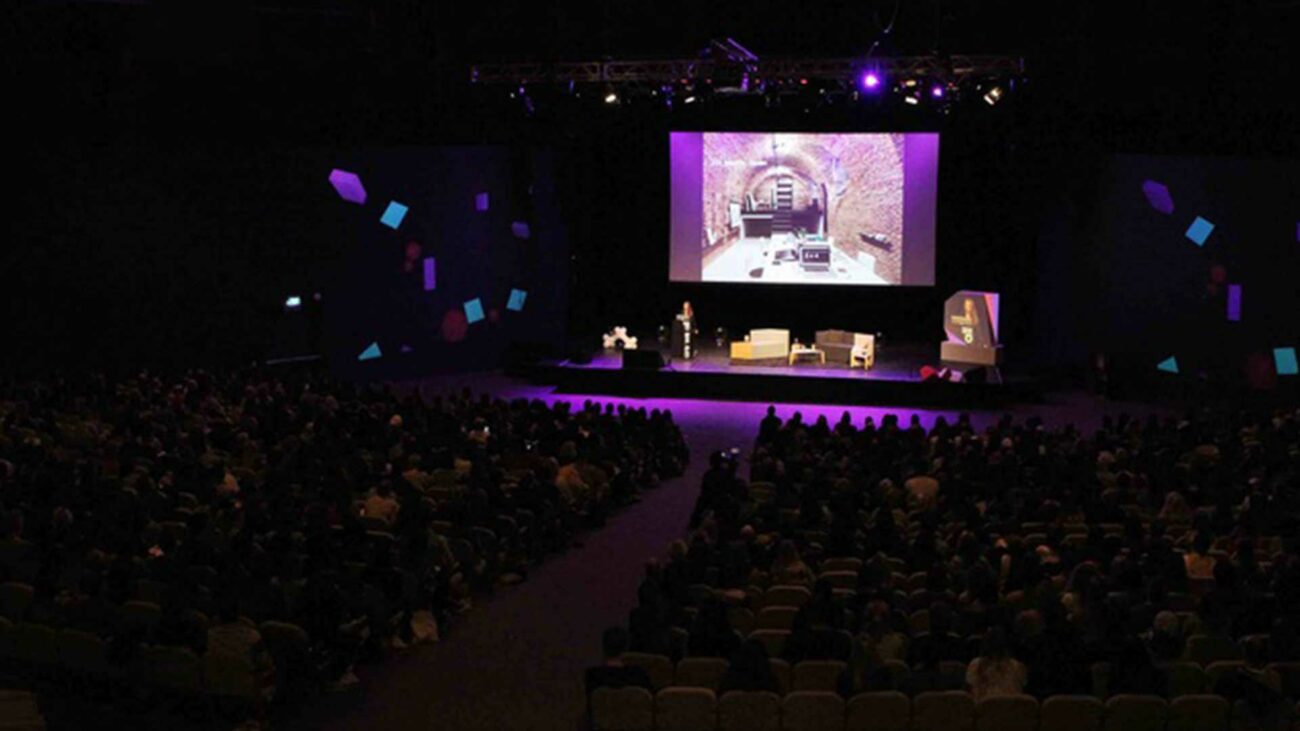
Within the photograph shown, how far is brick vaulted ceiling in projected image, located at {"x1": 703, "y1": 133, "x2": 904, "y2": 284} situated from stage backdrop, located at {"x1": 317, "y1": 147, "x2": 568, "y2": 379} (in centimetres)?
380

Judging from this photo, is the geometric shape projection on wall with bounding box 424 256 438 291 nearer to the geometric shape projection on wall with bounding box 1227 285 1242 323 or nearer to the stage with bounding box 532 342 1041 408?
the stage with bounding box 532 342 1041 408

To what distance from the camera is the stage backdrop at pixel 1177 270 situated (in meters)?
21.6

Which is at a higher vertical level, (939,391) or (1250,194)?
(1250,194)

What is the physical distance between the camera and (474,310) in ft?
88.5

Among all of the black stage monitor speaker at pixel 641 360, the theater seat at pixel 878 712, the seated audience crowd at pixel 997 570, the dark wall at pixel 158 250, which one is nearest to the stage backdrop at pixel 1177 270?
the seated audience crowd at pixel 997 570

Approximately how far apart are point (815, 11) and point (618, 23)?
11.3 ft

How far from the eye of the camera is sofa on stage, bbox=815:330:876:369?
83.0 feet

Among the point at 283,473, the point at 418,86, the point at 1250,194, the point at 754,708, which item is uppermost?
the point at 418,86

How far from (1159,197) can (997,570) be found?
539 inches

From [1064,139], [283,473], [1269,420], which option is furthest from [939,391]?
[283,473]

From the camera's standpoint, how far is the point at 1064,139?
2536cm

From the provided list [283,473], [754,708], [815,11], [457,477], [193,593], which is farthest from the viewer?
[815,11]

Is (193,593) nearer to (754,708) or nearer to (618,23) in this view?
(754,708)

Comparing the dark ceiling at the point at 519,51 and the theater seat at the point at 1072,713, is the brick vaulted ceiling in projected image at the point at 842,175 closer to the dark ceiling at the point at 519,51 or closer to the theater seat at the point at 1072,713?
the dark ceiling at the point at 519,51
